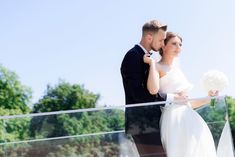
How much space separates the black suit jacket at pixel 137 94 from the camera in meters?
3.91

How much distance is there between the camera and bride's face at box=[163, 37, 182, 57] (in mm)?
4273

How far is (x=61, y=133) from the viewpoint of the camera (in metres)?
3.84

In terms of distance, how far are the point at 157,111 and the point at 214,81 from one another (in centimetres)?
59

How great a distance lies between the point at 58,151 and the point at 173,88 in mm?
1070

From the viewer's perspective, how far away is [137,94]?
12.9 ft

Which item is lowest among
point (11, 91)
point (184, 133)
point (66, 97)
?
point (66, 97)

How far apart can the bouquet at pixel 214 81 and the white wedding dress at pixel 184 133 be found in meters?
0.26

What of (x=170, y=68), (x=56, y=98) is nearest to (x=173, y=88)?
(x=170, y=68)

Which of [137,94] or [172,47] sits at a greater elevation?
[172,47]

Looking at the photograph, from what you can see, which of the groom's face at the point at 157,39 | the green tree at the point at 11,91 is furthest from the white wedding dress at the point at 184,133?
the green tree at the point at 11,91

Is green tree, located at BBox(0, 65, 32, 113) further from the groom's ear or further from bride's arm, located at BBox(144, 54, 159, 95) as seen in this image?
bride's arm, located at BBox(144, 54, 159, 95)

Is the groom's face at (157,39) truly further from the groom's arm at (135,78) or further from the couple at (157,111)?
the groom's arm at (135,78)

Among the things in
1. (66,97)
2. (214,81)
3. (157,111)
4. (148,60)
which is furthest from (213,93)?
(66,97)

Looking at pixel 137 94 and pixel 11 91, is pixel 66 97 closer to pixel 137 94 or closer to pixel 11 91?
pixel 11 91
